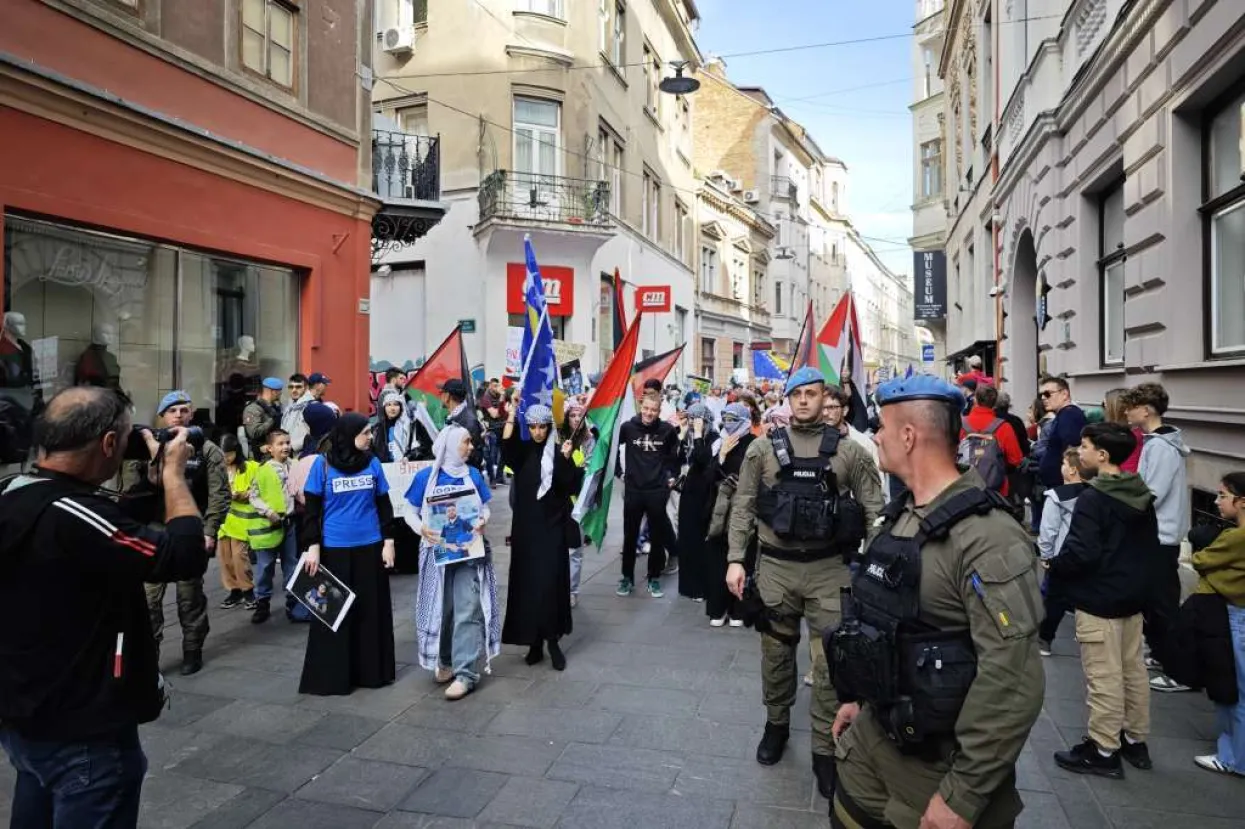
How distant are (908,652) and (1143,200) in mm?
8090

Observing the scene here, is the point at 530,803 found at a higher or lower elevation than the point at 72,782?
lower

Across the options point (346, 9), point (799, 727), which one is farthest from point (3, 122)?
point (799, 727)

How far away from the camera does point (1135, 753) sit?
14.7 ft

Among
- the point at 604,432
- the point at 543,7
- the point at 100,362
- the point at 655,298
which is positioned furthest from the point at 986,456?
the point at 543,7

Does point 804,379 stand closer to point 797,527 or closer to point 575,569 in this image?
point 797,527

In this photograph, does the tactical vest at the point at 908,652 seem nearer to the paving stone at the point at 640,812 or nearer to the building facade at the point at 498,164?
the paving stone at the point at 640,812

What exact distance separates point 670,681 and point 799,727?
1.06 metres

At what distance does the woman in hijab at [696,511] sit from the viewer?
307 inches

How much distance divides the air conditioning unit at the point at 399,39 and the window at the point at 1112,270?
1757cm

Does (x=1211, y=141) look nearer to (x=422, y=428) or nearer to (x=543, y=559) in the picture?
(x=543, y=559)

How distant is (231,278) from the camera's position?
11727 mm

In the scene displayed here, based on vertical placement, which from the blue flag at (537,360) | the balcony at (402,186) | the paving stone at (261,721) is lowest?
the paving stone at (261,721)

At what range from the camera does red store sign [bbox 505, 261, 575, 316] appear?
835 inches

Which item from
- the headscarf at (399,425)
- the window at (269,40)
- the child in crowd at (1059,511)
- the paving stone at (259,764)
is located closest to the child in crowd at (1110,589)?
the child in crowd at (1059,511)
